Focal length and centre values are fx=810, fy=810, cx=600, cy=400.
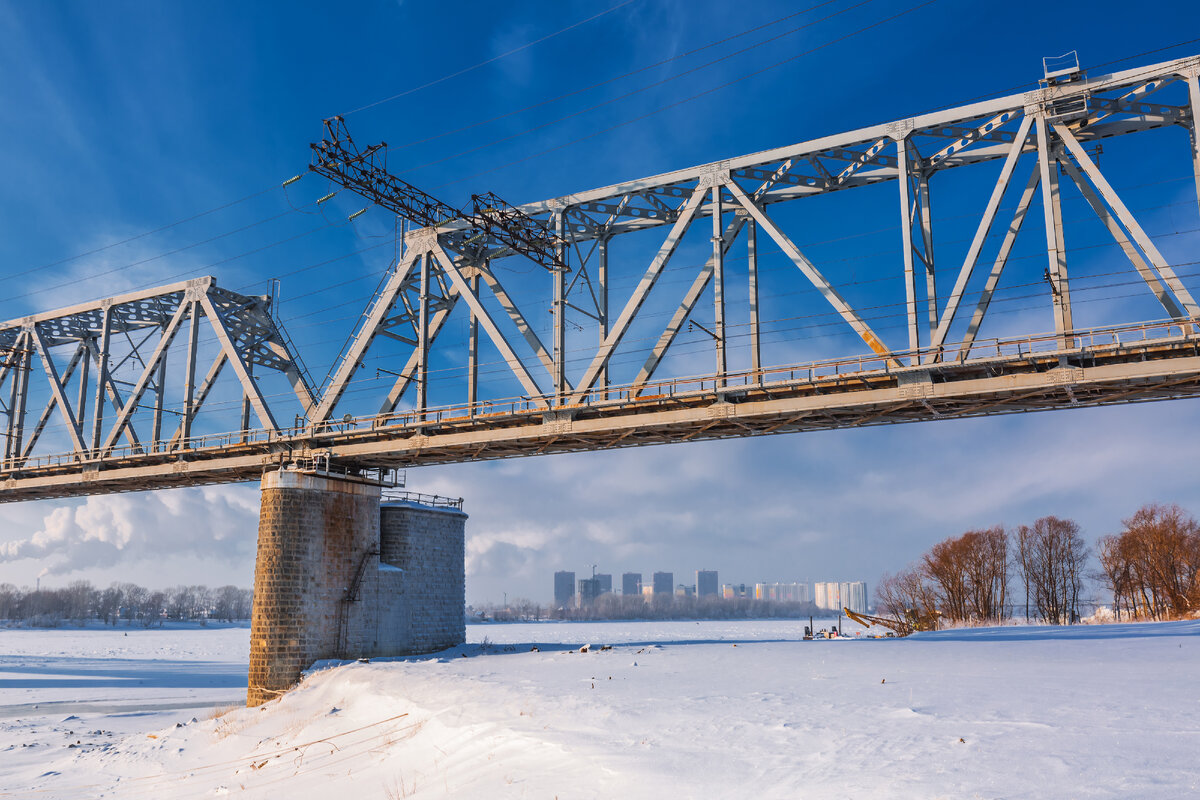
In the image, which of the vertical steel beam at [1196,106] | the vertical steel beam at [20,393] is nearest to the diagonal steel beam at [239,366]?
the vertical steel beam at [20,393]

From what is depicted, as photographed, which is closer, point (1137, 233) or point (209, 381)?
point (1137, 233)

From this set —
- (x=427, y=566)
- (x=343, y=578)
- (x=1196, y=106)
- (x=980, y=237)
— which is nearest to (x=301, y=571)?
(x=343, y=578)

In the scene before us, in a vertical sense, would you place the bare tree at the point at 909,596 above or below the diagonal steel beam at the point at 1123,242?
below

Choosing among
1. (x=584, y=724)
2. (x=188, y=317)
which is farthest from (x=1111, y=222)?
(x=188, y=317)

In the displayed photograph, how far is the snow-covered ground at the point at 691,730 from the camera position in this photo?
461 inches

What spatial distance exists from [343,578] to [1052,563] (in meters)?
69.6

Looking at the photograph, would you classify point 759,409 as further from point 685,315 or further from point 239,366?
point 239,366

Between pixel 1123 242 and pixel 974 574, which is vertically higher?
pixel 1123 242

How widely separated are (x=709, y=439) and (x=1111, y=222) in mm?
16200

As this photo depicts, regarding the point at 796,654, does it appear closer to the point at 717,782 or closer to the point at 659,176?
the point at 717,782

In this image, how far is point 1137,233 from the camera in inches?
1001

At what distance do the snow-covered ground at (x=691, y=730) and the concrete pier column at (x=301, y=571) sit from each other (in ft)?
6.72

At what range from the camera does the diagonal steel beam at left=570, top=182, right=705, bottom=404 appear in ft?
107

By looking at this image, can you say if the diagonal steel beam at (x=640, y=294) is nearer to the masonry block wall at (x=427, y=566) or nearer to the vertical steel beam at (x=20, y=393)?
the masonry block wall at (x=427, y=566)
